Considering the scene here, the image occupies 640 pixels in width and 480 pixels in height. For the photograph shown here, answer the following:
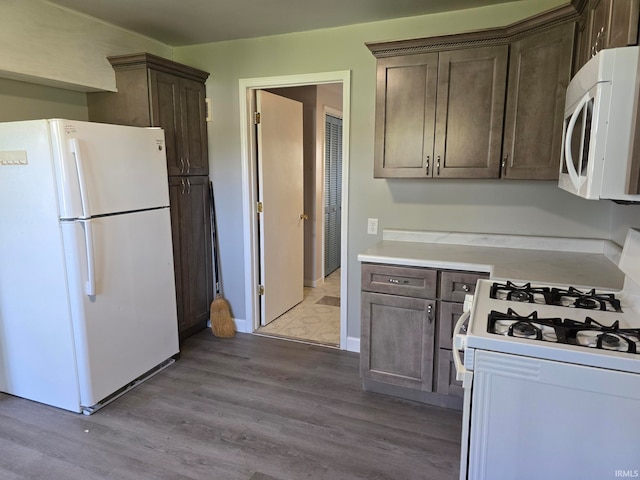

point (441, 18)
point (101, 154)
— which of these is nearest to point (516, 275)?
point (441, 18)

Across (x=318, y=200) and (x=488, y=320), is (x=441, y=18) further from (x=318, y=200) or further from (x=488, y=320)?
(x=318, y=200)

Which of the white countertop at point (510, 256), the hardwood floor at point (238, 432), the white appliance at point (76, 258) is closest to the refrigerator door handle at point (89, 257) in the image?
the white appliance at point (76, 258)

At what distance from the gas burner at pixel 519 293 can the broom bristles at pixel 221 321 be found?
2.44 metres

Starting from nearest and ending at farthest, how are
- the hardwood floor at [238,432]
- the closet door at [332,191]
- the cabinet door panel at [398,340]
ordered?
the hardwood floor at [238,432] → the cabinet door panel at [398,340] → the closet door at [332,191]

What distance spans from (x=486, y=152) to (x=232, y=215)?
2.13m

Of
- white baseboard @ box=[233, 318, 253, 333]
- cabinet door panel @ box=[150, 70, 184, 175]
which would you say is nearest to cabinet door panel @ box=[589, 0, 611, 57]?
cabinet door panel @ box=[150, 70, 184, 175]

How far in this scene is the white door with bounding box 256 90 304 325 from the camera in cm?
365

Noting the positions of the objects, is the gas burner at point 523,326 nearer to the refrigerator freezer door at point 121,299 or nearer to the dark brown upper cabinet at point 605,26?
the dark brown upper cabinet at point 605,26

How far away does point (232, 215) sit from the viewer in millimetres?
3627

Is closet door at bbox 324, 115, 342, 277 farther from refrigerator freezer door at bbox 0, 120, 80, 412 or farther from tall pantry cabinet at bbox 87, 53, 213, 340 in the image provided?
refrigerator freezer door at bbox 0, 120, 80, 412

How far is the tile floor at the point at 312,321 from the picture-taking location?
143 inches

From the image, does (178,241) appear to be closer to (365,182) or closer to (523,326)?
(365,182)

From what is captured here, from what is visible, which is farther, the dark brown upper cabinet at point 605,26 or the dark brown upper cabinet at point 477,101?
the dark brown upper cabinet at point 477,101

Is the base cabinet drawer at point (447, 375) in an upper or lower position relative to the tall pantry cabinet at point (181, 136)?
lower
